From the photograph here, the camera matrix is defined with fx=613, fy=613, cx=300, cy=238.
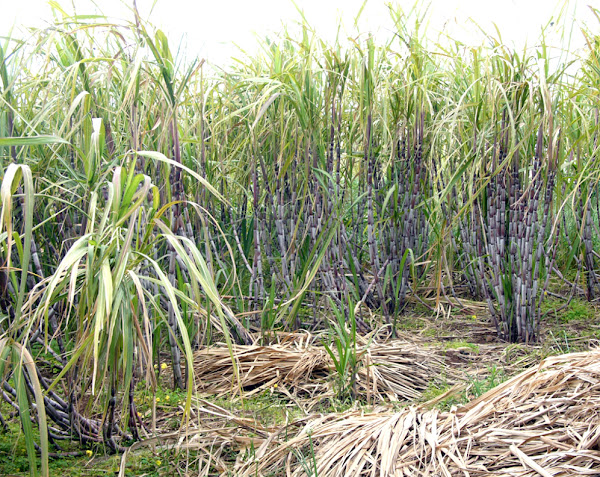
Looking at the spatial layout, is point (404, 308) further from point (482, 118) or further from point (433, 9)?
point (433, 9)

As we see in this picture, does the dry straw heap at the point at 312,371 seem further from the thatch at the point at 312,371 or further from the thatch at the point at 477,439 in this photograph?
the thatch at the point at 477,439

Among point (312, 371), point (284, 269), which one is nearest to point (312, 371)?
point (312, 371)

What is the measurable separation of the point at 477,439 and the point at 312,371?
747 mm

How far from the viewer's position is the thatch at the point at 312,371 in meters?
1.84

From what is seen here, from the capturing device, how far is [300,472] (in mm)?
1306

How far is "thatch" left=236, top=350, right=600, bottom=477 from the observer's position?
1206 millimetres

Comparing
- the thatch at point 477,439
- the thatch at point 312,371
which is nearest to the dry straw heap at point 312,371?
the thatch at point 312,371

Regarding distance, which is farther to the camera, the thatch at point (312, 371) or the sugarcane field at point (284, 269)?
the thatch at point (312, 371)

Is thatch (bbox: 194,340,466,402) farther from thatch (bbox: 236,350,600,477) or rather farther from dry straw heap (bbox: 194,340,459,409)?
thatch (bbox: 236,350,600,477)

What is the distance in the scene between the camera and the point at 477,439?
4.21ft

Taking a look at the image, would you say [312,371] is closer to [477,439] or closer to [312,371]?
[312,371]

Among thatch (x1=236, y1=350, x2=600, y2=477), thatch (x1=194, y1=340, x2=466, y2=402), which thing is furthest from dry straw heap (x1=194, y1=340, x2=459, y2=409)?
thatch (x1=236, y1=350, x2=600, y2=477)

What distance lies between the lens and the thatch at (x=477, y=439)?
1.21 metres

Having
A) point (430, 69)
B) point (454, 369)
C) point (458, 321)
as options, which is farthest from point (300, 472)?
point (430, 69)
